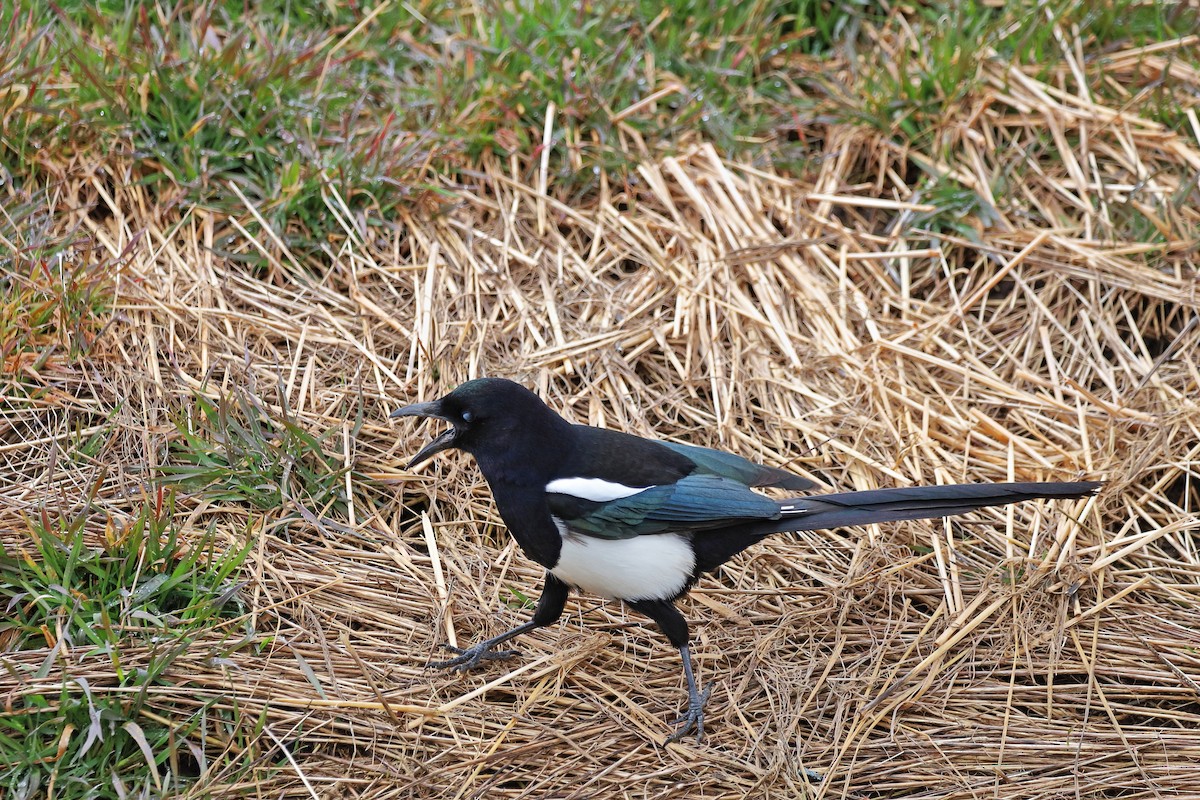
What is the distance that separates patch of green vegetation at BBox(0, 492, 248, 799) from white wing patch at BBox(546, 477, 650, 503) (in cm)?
74

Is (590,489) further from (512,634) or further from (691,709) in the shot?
(691,709)

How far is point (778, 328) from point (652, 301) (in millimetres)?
394

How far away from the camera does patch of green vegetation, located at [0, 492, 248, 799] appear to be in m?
2.26

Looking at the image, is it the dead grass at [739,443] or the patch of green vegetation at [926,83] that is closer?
the dead grass at [739,443]

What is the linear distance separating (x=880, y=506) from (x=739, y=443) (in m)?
0.72

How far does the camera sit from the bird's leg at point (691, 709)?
99.9 inches

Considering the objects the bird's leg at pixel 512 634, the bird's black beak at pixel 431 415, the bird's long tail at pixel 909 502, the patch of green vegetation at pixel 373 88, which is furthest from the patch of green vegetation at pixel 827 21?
the bird's leg at pixel 512 634

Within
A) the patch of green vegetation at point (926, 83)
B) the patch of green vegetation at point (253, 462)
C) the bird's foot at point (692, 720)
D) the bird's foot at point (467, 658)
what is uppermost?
the patch of green vegetation at point (926, 83)

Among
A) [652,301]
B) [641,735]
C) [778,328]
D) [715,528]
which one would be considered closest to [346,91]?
[652,301]

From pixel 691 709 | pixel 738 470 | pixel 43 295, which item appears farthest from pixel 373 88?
pixel 691 709

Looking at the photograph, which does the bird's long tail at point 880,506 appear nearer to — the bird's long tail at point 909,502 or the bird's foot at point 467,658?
the bird's long tail at point 909,502

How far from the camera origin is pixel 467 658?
8.80 feet

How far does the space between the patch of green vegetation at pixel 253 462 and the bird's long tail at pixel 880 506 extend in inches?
40.0

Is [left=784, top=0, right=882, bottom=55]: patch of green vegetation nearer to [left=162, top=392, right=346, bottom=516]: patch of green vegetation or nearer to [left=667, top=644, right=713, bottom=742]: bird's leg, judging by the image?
[left=162, top=392, right=346, bottom=516]: patch of green vegetation
